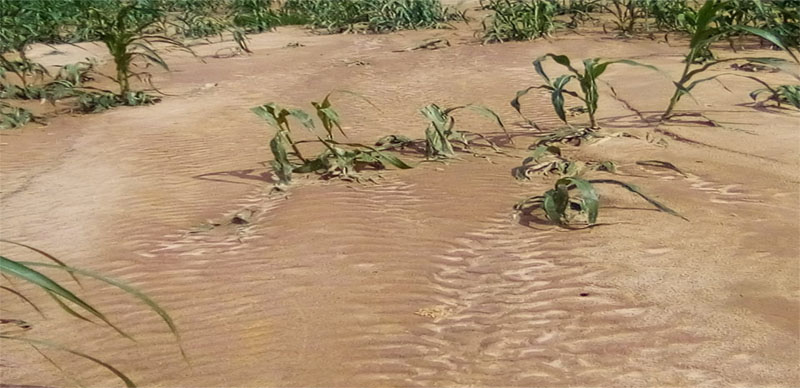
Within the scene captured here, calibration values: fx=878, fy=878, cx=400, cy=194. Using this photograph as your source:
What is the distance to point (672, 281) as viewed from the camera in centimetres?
321

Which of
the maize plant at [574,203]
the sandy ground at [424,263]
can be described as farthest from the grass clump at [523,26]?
the maize plant at [574,203]

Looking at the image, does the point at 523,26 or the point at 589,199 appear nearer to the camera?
the point at 589,199

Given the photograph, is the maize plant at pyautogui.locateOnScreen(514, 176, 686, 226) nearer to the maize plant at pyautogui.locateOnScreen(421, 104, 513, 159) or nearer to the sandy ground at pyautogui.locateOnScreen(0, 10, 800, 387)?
the sandy ground at pyautogui.locateOnScreen(0, 10, 800, 387)

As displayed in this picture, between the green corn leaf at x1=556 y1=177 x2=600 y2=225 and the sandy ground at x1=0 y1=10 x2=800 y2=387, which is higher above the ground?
the green corn leaf at x1=556 y1=177 x2=600 y2=225

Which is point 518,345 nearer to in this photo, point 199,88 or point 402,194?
point 402,194

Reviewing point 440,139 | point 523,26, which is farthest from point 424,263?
point 523,26

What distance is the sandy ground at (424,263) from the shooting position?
9.07 feet

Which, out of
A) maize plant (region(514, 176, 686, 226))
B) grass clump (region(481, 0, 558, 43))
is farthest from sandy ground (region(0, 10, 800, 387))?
grass clump (region(481, 0, 558, 43))

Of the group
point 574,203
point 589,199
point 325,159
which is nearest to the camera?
point 589,199

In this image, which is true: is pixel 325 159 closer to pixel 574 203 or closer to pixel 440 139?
pixel 440 139

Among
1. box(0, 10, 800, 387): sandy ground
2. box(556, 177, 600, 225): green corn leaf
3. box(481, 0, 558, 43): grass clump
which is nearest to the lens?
box(0, 10, 800, 387): sandy ground

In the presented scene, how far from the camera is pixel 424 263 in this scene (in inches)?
139

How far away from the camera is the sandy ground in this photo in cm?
277

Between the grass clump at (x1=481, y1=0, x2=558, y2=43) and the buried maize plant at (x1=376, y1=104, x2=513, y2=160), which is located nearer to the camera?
the buried maize plant at (x1=376, y1=104, x2=513, y2=160)
